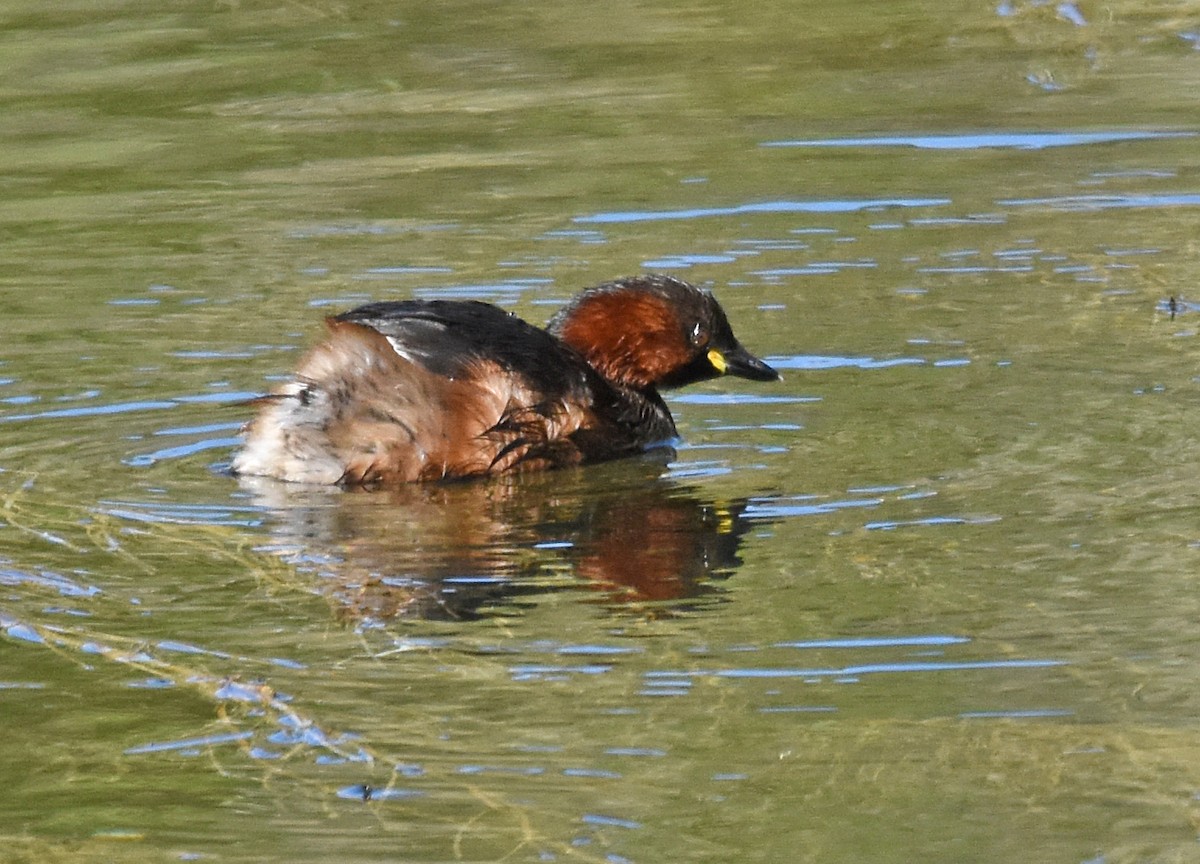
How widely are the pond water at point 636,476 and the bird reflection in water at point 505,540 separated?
2 centimetres

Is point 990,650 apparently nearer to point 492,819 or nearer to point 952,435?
point 492,819

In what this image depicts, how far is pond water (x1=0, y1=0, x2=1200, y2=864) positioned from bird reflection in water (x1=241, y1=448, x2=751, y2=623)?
0.02 meters

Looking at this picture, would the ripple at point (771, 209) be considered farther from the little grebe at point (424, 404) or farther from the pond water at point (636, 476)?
the little grebe at point (424, 404)

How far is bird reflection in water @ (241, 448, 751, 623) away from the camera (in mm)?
5923

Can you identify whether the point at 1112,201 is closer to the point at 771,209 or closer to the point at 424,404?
the point at 771,209

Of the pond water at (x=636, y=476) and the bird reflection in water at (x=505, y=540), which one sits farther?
the bird reflection in water at (x=505, y=540)

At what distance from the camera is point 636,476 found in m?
7.39

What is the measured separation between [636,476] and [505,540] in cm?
100

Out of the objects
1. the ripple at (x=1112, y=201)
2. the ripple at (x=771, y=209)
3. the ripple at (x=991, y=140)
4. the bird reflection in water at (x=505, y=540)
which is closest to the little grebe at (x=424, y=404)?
the bird reflection in water at (x=505, y=540)

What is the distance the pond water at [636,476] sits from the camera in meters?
4.66

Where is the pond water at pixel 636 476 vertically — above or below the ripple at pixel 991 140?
below

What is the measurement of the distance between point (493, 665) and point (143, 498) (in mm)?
1911

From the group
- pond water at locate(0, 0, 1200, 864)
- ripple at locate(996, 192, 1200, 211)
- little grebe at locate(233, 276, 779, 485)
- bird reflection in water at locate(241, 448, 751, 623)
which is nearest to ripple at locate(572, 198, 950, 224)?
pond water at locate(0, 0, 1200, 864)

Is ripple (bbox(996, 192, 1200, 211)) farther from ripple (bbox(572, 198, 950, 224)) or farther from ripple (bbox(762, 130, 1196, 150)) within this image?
ripple (bbox(762, 130, 1196, 150))
